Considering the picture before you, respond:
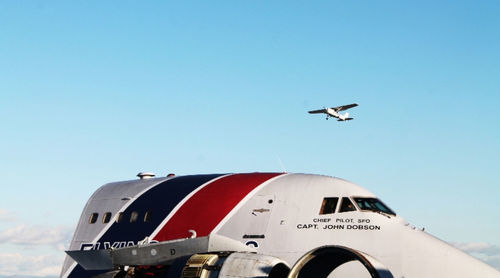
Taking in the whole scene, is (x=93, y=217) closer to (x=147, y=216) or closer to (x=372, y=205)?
(x=147, y=216)

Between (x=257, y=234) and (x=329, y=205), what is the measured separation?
2.44m

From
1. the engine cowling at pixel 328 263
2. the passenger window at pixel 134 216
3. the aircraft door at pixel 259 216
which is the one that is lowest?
the engine cowling at pixel 328 263

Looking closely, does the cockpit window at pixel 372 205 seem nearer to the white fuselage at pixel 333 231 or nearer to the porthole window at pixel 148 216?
the white fuselage at pixel 333 231

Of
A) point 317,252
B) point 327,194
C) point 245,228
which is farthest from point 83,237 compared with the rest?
point 317,252

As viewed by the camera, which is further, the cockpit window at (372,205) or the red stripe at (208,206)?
the red stripe at (208,206)

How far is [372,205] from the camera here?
20.3 m

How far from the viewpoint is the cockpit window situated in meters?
20.2

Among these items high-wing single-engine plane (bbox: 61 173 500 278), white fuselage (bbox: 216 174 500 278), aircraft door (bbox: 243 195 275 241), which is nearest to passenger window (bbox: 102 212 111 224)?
high-wing single-engine plane (bbox: 61 173 500 278)

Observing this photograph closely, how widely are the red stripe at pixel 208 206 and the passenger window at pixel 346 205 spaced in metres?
3.27

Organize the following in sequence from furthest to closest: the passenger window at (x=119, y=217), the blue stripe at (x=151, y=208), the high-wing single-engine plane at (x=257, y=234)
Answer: the passenger window at (x=119, y=217), the blue stripe at (x=151, y=208), the high-wing single-engine plane at (x=257, y=234)

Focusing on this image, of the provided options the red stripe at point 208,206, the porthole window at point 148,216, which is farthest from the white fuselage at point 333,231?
the porthole window at point 148,216

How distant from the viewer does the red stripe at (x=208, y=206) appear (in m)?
21.7

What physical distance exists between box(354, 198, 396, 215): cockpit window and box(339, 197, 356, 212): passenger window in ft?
0.78

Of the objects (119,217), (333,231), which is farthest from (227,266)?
(119,217)
